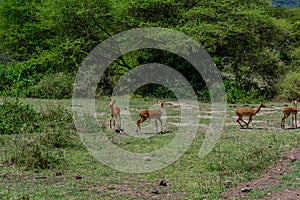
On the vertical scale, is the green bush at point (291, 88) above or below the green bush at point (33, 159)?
above

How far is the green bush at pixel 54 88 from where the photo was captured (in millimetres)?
20344

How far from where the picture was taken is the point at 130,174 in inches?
320

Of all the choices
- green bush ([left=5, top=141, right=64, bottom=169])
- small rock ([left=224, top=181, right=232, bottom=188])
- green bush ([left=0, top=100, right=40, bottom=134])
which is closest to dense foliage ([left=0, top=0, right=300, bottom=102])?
green bush ([left=0, top=100, right=40, bottom=134])

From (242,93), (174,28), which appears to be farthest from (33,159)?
(174,28)

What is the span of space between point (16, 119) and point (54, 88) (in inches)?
332

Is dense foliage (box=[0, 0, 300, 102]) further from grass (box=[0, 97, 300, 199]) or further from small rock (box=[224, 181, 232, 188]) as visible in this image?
small rock (box=[224, 181, 232, 188])

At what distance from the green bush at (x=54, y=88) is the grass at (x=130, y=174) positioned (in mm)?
7855

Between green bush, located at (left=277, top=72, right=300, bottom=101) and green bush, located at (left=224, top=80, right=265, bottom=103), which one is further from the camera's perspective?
green bush, located at (left=277, top=72, right=300, bottom=101)

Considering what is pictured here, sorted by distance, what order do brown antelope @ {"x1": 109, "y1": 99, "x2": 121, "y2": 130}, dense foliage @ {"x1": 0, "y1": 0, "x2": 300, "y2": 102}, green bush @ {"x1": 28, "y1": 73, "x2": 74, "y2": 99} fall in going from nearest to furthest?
brown antelope @ {"x1": 109, "y1": 99, "x2": 121, "y2": 130}, green bush @ {"x1": 28, "y1": 73, "x2": 74, "y2": 99}, dense foliage @ {"x1": 0, "y1": 0, "x2": 300, "y2": 102}

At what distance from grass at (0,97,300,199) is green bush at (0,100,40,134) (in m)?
0.23

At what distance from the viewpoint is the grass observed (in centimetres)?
693

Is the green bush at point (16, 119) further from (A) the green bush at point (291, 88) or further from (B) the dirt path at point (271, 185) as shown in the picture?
(A) the green bush at point (291, 88)

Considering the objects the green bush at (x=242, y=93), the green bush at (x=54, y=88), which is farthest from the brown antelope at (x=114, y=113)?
the green bush at (x=242, y=93)

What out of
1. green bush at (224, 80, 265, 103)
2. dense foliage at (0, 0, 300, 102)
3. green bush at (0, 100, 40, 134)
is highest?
dense foliage at (0, 0, 300, 102)
